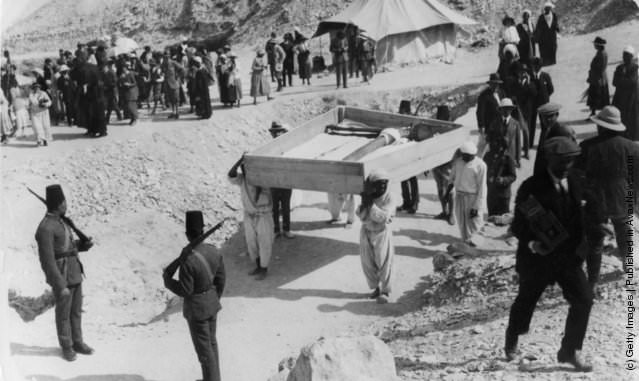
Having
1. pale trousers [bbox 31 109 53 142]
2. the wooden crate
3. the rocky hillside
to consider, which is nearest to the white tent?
the rocky hillside

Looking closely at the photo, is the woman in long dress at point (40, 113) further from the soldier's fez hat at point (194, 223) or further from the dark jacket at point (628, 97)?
the dark jacket at point (628, 97)

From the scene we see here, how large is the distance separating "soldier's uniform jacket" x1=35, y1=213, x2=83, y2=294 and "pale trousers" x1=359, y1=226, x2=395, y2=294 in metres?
2.92

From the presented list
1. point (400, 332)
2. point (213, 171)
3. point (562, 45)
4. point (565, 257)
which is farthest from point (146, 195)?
point (562, 45)

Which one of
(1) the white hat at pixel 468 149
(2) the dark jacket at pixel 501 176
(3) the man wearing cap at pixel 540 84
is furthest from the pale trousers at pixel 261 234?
(3) the man wearing cap at pixel 540 84

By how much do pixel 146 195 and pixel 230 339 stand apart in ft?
19.9

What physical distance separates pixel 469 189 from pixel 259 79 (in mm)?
8586

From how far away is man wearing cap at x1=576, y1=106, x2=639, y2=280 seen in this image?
5.79m

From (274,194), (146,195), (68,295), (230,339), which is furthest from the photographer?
(146,195)

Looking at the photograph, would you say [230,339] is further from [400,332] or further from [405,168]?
[405,168]

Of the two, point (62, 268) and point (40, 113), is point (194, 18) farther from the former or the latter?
point (62, 268)

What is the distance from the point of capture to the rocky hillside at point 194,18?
23.8 metres

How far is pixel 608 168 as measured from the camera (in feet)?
19.2

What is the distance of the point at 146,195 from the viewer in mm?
12664

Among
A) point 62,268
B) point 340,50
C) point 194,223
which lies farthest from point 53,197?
point 340,50
